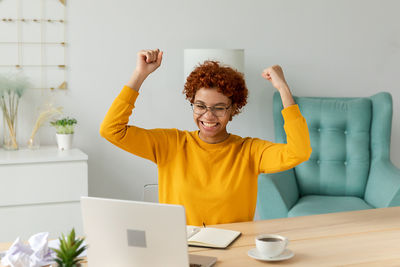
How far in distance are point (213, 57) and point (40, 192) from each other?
122cm

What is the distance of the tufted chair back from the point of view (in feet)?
11.3

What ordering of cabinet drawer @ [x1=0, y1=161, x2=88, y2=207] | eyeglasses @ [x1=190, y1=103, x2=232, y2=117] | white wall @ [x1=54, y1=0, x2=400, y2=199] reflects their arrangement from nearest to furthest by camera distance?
eyeglasses @ [x1=190, y1=103, x2=232, y2=117]
cabinet drawer @ [x1=0, y1=161, x2=88, y2=207]
white wall @ [x1=54, y1=0, x2=400, y2=199]

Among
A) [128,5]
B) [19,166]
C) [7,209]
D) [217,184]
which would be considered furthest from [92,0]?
[217,184]

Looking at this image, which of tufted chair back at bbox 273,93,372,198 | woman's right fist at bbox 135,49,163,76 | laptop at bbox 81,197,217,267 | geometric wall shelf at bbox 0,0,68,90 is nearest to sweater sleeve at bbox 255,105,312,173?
woman's right fist at bbox 135,49,163,76

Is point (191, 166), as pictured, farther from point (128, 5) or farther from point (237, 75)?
point (128, 5)

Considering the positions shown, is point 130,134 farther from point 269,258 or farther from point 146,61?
point 269,258

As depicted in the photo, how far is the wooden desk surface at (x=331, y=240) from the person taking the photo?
1492 mm

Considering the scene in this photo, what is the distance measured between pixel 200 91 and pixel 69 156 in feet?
3.75

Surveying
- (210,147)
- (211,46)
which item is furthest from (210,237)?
(211,46)

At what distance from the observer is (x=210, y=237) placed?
1.65 m

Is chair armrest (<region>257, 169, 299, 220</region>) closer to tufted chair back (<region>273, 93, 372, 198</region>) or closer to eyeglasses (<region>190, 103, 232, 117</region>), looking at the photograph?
tufted chair back (<region>273, 93, 372, 198</region>)

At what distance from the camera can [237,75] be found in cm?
209

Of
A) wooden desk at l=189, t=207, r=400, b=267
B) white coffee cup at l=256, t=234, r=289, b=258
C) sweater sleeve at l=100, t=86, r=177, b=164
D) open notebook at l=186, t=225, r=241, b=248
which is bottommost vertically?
wooden desk at l=189, t=207, r=400, b=267

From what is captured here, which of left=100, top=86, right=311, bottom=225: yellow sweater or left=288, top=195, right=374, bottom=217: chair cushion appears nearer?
left=100, top=86, right=311, bottom=225: yellow sweater
